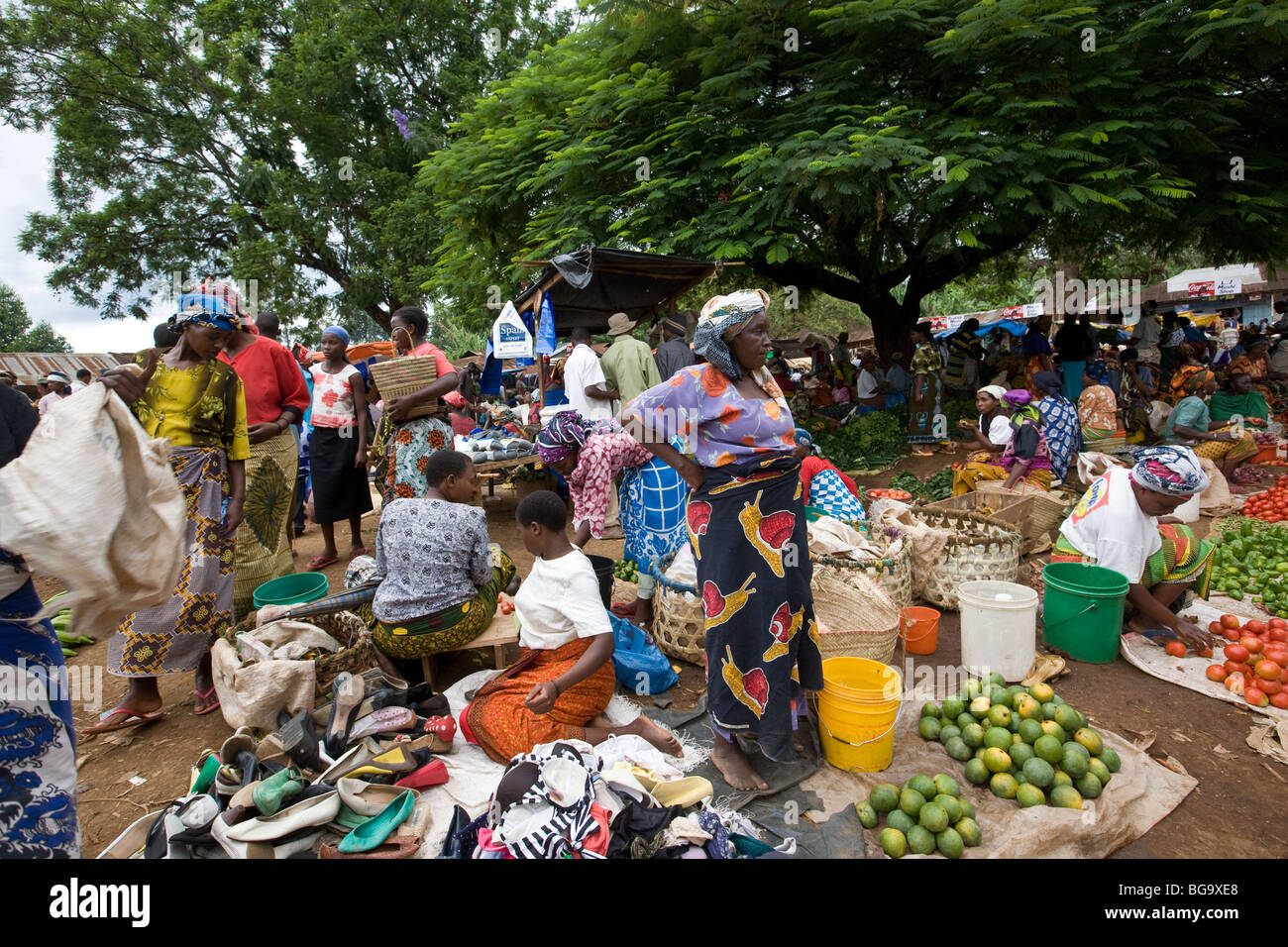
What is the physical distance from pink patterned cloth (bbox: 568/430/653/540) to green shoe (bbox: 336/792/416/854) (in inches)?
83.8

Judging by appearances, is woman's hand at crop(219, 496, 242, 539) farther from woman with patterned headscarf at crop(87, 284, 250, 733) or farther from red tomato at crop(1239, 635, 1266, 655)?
red tomato at crop(1239, 635, 1266, 655)

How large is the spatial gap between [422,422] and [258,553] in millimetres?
1452

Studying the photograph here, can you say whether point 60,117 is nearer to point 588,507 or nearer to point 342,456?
point 342,456

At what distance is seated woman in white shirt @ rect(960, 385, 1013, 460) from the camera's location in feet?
22.4

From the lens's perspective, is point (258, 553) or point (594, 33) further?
point (594, 33)

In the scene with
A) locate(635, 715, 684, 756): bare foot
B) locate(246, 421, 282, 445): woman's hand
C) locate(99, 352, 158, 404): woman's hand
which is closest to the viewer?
locate(99, 352, 158, 404): woman's hand

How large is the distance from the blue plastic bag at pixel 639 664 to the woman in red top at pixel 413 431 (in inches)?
89.0

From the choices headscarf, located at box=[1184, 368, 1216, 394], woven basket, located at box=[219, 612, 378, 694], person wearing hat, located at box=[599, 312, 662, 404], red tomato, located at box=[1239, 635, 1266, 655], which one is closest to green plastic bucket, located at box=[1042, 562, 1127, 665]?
red tomato, located at box=[1239, 635, 1266, 655]

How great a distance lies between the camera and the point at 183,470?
12.2ft

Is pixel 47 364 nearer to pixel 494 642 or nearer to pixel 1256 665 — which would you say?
pixel 494 642

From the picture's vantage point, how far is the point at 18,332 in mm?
46031

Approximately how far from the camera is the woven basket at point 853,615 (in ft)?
11.8

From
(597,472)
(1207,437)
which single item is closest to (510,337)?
(597,472)

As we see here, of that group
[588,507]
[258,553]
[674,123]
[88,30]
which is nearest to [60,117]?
[88,30]
